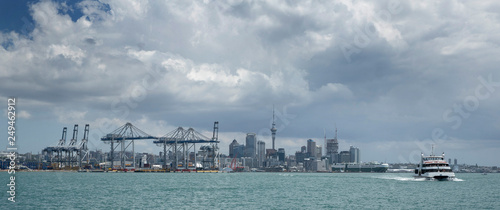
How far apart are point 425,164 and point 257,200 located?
61.6 m

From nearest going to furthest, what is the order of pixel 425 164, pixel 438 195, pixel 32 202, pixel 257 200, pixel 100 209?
pixel 100 209 → pixel 32 202 → pixel 257 200 → pixel 438 195 → pixel 425 164

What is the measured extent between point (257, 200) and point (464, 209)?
28969mm

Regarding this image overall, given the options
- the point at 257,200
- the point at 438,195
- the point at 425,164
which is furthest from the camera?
the point at 425,164

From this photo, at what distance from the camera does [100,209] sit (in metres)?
62.2

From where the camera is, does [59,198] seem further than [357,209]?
Yes

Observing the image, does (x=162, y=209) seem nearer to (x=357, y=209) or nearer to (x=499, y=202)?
(x=357, y=209)

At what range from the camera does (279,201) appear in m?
73.8

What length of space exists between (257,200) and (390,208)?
67.5 ft

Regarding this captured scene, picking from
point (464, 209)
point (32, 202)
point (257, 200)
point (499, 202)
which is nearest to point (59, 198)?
point (32, 202)

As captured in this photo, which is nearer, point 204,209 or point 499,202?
point 204,209

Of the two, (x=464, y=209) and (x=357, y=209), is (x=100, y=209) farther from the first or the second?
(x=464, y=209)

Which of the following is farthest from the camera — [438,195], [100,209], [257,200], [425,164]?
[425,164]

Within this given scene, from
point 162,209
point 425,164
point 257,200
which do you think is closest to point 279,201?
point 257,200

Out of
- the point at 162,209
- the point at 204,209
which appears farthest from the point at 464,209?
the point at 162,209
